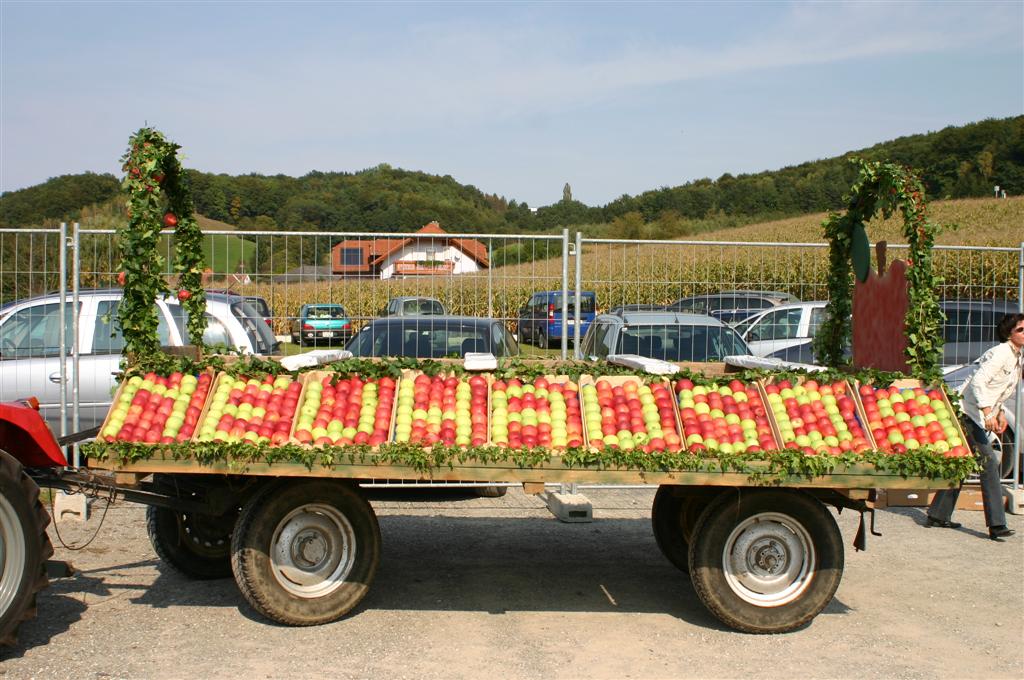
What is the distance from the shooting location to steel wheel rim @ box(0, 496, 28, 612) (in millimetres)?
5223

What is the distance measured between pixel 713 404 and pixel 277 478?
280cm

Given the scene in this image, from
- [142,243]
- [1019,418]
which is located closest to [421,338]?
[142,243]

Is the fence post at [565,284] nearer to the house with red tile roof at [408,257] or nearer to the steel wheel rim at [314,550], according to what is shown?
the house with red tile roof at [408,257]

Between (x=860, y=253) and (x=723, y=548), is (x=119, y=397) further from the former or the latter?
(x=860, y=253)

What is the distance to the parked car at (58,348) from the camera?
8.97 meters

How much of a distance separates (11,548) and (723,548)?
13.6 ft

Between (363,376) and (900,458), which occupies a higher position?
(363,376)

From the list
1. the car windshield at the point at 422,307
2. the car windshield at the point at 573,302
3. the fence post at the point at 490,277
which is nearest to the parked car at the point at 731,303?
the car windshield at the point at 573,302

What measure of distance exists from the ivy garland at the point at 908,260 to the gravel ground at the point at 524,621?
5.65 feet

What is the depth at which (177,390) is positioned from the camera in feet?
19.6

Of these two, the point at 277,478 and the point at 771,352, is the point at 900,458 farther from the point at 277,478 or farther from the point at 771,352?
the point at 771,352

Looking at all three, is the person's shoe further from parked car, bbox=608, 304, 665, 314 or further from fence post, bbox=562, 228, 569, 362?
fence post, bbox=562, 228, 569, 362

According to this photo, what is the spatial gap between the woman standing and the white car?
173 centimetres

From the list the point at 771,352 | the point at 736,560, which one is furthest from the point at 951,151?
the point at 736,560
